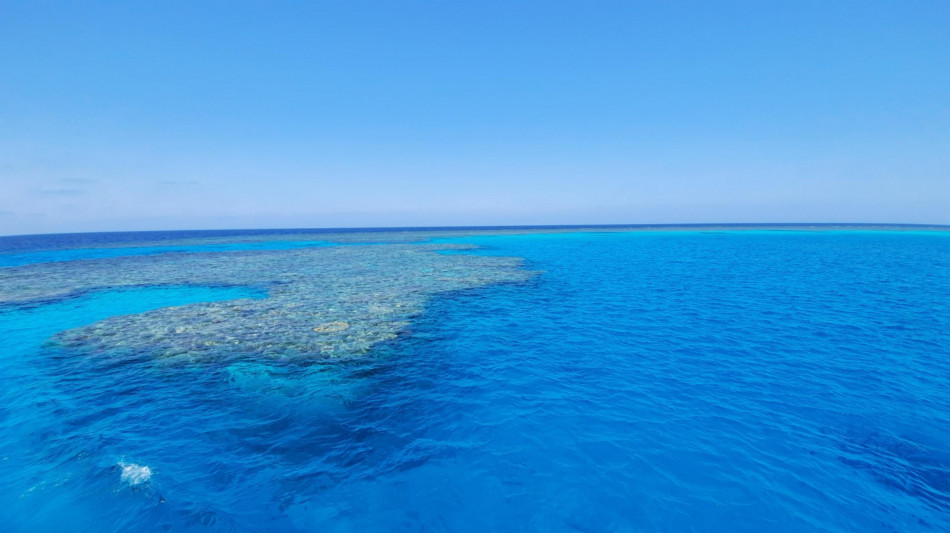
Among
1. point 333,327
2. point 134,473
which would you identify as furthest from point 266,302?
point 134,473

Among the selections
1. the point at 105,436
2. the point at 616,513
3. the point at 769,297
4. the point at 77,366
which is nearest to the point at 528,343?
the point at 616,513

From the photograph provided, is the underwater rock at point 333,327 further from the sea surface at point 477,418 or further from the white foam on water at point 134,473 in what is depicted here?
the white foam on water at point 134,473

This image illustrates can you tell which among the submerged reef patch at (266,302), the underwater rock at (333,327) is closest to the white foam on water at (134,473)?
the submerged reef patch at (266,302)

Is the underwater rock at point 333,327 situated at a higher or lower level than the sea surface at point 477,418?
higher

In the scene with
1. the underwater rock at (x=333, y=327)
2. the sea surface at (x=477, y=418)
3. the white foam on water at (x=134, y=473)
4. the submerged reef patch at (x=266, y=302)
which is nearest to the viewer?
the sea surface at (x=477, y=418)

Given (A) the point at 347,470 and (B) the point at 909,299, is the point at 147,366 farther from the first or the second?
(B) the point at 909,299

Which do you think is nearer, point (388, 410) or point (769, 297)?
point (388, 410)
